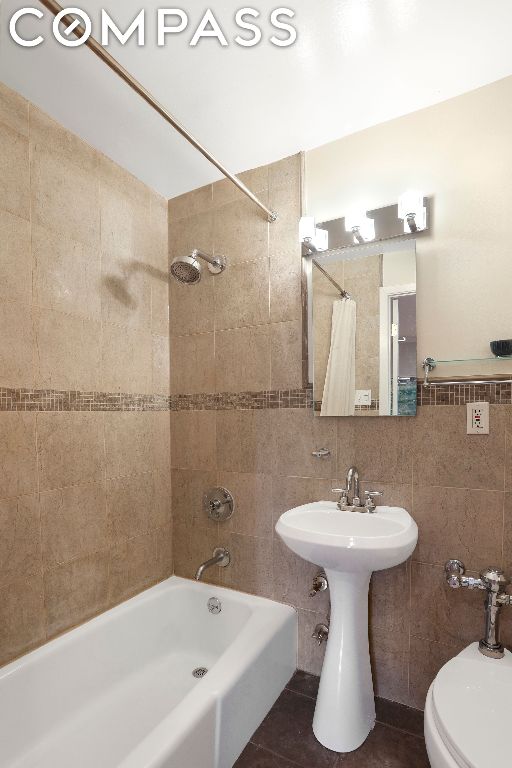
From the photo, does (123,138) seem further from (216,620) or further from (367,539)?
(216,620)

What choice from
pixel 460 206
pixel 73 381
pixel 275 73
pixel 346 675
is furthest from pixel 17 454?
pixel 460 206

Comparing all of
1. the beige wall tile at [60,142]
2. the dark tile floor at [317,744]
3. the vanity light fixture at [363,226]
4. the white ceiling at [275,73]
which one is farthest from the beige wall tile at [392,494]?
the beige wall tile at [60,142]

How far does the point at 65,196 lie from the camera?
1.65 m

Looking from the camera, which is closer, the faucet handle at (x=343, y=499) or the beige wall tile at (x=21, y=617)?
the beige wall tile at (x=21, y=617)

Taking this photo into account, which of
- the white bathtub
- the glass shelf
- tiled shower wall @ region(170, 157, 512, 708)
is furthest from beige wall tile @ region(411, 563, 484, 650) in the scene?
the glass shelf

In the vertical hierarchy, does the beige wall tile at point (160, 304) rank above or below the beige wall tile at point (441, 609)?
above

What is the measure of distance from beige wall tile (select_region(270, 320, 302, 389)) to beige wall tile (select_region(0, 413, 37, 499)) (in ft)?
3.34

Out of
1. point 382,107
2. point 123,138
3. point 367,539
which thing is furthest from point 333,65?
point 367,539

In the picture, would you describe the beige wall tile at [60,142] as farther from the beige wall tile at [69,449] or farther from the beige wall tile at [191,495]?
the beige wall tile at [191,495]

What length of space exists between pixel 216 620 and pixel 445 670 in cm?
105

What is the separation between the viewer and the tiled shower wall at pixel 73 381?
1.45 metres

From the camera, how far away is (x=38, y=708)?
55.2 inches

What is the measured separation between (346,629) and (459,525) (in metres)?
0.57

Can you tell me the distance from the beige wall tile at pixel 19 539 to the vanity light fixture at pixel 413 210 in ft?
5.87
